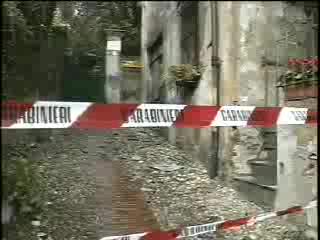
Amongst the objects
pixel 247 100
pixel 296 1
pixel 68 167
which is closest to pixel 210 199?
pixel 247 100

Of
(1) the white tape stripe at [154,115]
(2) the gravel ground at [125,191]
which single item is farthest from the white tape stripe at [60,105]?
(2) the gravel ground at [125,191]

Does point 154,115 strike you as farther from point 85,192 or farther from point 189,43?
point 189,43

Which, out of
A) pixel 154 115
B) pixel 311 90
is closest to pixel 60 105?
pixel 154 115

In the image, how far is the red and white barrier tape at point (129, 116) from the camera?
9.92 feet

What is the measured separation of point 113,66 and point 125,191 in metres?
1.64

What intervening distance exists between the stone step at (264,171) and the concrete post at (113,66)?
193 centimetres

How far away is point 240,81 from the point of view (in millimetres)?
5754

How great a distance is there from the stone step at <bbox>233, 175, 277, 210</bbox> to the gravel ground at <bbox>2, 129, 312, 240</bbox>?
0.09m

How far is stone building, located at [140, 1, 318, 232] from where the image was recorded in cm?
529

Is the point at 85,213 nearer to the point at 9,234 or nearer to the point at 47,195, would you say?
the point at 47,195

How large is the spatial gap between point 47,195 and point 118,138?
1.18 metres

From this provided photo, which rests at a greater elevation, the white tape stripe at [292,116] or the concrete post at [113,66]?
the concrete post at [113,66]

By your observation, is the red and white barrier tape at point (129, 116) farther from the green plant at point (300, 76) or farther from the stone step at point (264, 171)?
A: the stone step at point (264, 171)

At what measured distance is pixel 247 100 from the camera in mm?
5734
